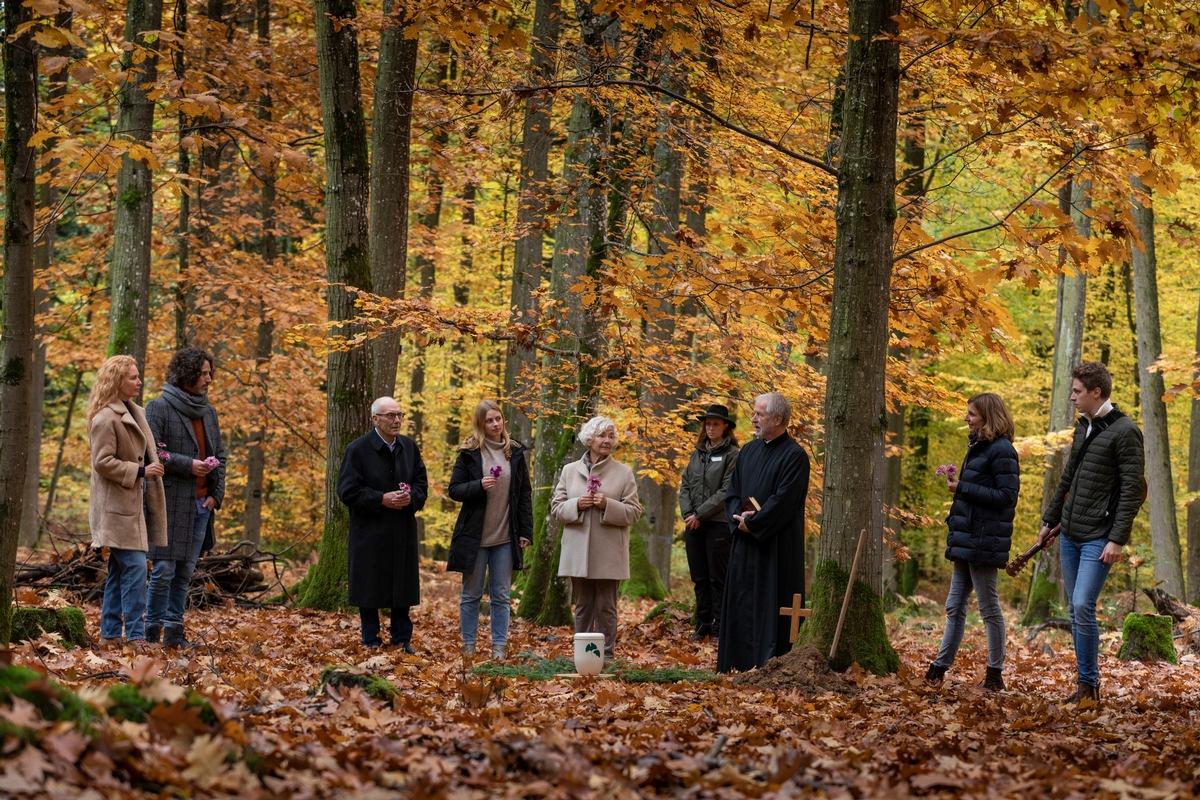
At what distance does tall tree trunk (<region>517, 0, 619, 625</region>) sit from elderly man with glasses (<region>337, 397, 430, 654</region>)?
2.58m

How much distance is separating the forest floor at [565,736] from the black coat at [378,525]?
1.50 ft

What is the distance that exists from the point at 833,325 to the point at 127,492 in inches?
193

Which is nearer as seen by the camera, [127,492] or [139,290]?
[127,492]

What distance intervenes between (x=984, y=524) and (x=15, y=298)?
607cm

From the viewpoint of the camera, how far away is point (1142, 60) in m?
6.19

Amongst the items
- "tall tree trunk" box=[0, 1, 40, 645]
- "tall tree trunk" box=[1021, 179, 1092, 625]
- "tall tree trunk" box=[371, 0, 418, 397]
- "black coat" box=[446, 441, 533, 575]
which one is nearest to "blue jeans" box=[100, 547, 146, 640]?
"tall tree trunk" box=[0, 1, 40, 645]

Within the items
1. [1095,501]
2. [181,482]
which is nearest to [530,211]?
[181,482]

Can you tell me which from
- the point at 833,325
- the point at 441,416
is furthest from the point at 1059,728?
the point at 441,416

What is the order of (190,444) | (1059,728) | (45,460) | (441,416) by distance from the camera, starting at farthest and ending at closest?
(45,460) < (441,416) < (190,444) < (1059,728)

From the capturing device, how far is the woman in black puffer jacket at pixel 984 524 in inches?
286

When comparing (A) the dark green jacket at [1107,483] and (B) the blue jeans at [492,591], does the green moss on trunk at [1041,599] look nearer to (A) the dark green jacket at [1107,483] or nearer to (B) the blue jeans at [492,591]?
(A) the dark green jacket at [1107,483]

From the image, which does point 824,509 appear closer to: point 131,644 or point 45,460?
point 131,644

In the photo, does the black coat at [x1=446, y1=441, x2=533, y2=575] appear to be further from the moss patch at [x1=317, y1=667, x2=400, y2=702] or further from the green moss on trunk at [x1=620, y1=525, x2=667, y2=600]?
the green moss on trunk at [x1=620, y1=525, x2=667, y2=600]

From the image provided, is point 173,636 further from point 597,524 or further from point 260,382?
point 260,382
